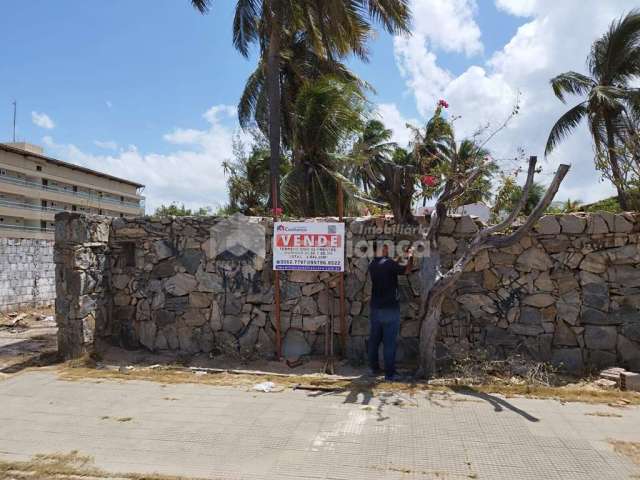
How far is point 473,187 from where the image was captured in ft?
24.9

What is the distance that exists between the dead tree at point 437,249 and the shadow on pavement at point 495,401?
0.74 m

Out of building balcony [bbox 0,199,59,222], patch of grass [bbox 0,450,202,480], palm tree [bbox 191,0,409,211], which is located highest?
palm tree [bbox 191,0,409,211]

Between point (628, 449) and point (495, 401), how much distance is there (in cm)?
151

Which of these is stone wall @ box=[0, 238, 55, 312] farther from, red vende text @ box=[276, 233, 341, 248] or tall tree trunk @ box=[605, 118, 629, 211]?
tall tree trunk @ box=[605, 118, 629, 211]

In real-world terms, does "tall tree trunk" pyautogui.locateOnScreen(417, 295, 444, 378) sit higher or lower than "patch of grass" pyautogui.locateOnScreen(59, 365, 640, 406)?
higher

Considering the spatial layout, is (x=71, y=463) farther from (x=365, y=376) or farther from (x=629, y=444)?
(x=629, y=444)

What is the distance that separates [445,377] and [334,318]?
1.92 metres

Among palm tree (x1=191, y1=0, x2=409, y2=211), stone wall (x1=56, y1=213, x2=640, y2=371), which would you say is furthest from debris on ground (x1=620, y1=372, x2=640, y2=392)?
palm tree (x1=191, y1=0, x2=409, y2=211)

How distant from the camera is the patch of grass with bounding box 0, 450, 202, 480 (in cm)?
378

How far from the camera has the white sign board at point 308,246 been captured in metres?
7.50

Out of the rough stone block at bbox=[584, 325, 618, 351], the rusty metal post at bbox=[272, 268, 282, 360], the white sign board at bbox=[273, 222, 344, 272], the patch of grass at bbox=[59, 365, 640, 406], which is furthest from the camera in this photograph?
the rusty metal post at bbox=[272, 268, 282, 360]

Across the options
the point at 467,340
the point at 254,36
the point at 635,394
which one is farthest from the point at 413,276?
the point at 254,36

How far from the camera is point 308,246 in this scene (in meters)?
7.59

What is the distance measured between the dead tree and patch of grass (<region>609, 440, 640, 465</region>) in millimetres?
2605
